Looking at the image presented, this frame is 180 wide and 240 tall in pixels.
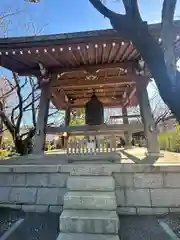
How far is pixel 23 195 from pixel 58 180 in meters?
0.65

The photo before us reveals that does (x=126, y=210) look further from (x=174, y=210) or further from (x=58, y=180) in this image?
(x=58, y=180)

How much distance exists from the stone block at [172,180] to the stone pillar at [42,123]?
2943 millimetres

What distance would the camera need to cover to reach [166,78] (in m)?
1.89

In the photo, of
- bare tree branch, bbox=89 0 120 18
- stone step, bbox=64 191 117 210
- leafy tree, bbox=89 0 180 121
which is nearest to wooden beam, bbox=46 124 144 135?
stone step, bbox=64 191 117 210

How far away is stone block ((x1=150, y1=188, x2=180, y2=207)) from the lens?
3.30 meters

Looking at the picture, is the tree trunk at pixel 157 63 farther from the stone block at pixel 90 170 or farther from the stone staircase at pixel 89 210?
the stone block at pixel 90 170

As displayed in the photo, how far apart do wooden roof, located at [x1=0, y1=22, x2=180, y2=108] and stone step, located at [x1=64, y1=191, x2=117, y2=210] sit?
2490mm

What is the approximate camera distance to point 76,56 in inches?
186

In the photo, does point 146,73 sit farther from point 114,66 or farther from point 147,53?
point 147,53

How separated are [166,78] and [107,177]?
1.97 metres

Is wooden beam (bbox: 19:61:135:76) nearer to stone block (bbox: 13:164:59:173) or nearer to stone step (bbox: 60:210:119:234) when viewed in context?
stone block (bbox: 13:164:59:173)

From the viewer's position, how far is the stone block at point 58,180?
353cm

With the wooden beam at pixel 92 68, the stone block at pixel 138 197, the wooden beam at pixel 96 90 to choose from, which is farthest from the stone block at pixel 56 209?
the wooden beam at pixel 96 90

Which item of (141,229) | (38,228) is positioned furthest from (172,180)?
(38,228)
